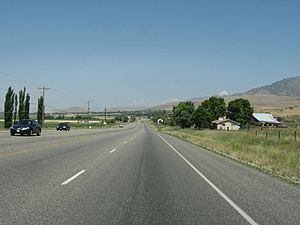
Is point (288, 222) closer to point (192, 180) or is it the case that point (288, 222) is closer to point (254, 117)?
point (192, 180)

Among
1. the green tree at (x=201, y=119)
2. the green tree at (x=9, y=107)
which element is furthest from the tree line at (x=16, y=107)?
the green tree at (x=201, y=119)

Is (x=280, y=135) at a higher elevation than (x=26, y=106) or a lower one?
lower

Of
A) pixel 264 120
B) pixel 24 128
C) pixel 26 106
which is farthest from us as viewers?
pixel 264 120

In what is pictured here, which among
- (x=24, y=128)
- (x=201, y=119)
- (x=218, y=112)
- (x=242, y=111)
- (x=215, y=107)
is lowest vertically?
(x=24, y=128)

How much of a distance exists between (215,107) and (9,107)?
7325cm

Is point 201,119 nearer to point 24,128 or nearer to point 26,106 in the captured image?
point 26,106

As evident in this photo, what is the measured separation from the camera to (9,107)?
9100cm

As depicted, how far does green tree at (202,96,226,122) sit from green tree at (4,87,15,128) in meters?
68.4

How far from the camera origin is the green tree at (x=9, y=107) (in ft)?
286

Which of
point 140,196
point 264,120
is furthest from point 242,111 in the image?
point 140,196

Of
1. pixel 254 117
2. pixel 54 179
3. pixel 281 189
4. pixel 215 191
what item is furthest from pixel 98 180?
pixel 254 117

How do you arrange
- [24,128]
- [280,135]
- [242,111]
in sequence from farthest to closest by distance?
[242,111] → [280,135] → [24,128]

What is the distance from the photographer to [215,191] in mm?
11031

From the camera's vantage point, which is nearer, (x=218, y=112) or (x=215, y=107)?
(x=218, y=112)
